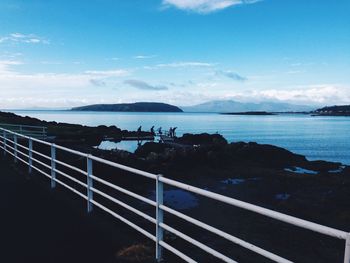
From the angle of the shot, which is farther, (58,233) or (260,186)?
(260,186)

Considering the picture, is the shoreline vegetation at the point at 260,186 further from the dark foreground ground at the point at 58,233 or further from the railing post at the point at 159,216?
the railing post at the point at 159,216

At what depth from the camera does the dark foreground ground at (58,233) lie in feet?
17.5

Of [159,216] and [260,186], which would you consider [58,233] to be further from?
[260,186]

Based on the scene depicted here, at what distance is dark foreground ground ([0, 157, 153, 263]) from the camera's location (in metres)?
5.32

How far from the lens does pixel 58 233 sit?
6207 millimetres

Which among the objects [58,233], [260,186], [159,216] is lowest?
[260,186]

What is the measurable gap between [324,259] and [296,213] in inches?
222

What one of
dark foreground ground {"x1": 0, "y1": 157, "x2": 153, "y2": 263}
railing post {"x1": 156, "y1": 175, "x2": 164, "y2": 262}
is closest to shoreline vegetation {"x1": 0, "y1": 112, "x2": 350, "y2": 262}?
dark foreground ground {"x1": 0, "y1": 157, "x2": 153, "y2": 263}

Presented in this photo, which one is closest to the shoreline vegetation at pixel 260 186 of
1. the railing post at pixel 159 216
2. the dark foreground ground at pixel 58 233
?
the dark foreground ground at pixel 58 233

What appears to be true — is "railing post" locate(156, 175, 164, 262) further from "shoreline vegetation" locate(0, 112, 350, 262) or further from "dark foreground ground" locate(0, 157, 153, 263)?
"shoreline vegetation" locate(0, 112, 350, 262)

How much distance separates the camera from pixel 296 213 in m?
15.5

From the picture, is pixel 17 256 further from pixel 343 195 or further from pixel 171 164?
pixel 171 164

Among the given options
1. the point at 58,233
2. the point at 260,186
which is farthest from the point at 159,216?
the point at 260,186

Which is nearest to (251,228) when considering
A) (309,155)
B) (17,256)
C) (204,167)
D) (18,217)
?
(18,217)
